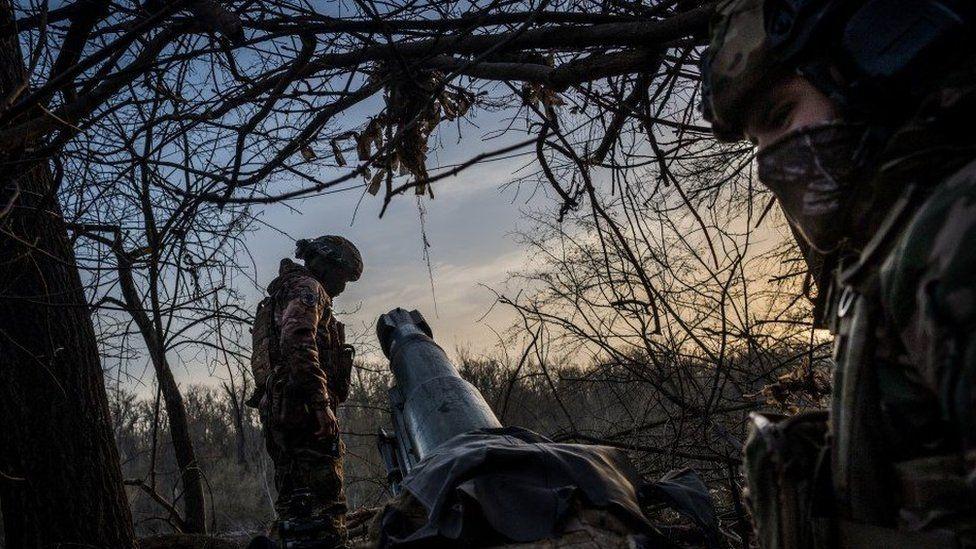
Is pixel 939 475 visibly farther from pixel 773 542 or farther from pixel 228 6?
pixel 228 6

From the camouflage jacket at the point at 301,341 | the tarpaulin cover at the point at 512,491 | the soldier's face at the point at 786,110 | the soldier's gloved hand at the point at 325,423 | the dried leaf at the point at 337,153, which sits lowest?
the tarpaulin cover at the point at 512,491

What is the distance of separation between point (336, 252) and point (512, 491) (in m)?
3.92

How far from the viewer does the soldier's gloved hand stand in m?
4.09

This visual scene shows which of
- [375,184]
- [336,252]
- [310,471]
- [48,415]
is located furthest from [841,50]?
[336,252]

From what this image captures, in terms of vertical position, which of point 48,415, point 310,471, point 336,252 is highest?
point 336,252

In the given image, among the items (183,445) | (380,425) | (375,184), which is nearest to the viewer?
(375,184)

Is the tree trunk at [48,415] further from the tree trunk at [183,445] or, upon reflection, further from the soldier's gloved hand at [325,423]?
the tree trunk at [183,445]

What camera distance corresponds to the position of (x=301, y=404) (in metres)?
4.06

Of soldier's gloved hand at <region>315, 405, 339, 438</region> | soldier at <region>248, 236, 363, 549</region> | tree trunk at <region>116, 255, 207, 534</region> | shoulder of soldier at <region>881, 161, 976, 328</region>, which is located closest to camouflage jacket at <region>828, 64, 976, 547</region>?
shoulder of soldier at <region>881, 161, 976, 328</region>

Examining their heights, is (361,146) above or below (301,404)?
above

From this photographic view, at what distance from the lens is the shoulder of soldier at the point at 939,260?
0.73 meters

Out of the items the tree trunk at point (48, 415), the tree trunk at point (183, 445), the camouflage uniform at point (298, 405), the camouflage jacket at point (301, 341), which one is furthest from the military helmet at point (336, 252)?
the tree trunk at point (48, 415)

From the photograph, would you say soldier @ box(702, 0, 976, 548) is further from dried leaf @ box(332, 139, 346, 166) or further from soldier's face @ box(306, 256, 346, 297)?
soldier's face @ box(306, 256, 346, 297)

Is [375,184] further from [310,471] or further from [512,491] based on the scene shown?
[310,471]
